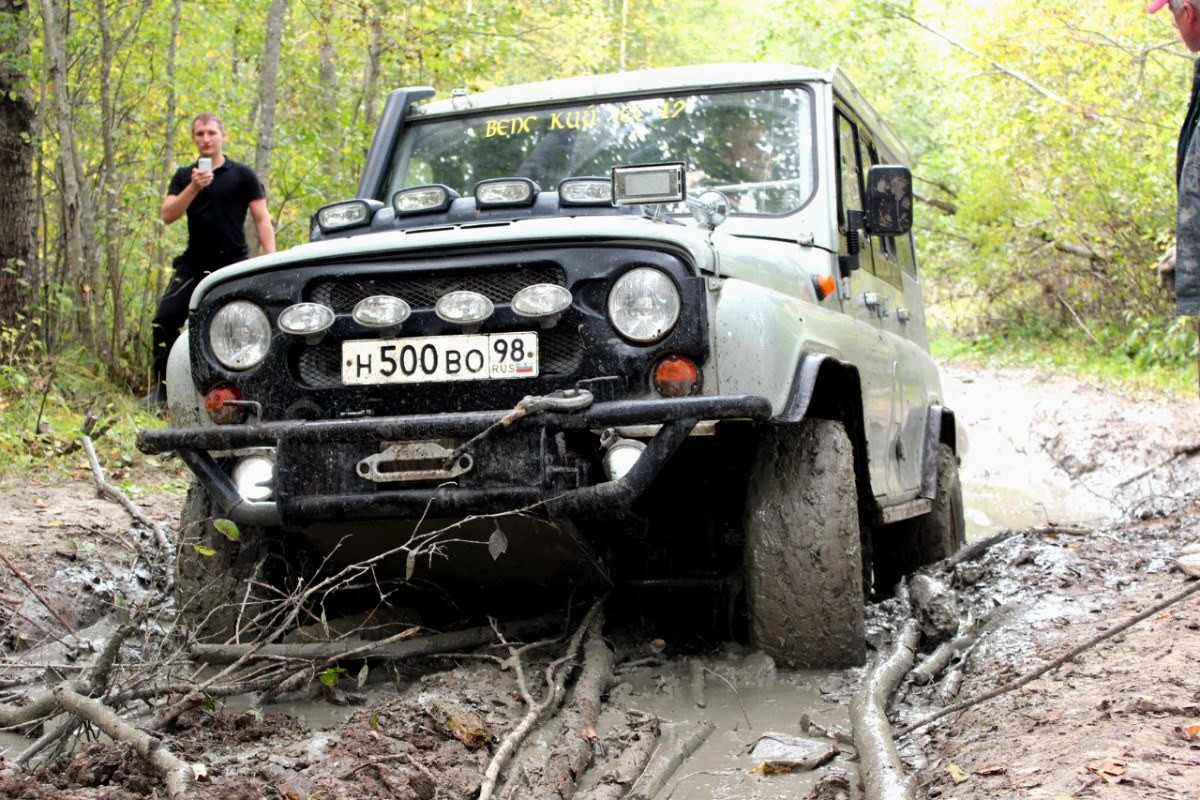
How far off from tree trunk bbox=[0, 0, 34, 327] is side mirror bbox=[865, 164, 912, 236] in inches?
210

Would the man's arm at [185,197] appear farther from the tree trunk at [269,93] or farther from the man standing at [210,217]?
the tree trunk at [269,93]

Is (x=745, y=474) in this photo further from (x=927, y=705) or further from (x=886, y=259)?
(x=886, y=259)

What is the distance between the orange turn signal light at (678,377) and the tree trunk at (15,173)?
5.63 meters

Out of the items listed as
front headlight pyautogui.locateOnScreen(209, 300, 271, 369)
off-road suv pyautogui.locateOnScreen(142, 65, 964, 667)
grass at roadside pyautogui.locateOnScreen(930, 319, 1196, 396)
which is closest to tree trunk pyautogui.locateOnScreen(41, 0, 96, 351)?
off-road suv pyautogui.locateOnScreen(142, 65, 964, 667)

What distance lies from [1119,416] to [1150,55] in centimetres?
709

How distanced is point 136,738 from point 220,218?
4.83 meters

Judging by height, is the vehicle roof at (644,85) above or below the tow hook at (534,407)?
above

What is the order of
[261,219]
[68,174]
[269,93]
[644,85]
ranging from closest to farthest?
[644,85] → [261,219] → [68,174] → [269,93]

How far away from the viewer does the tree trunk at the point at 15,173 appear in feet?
25.6

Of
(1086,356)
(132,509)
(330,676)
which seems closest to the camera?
(330,676)

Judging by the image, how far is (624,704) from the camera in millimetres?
→ 3500

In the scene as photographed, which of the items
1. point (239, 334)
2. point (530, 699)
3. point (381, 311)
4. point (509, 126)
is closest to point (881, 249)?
point (509, 126)

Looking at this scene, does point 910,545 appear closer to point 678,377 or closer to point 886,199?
point 886,199

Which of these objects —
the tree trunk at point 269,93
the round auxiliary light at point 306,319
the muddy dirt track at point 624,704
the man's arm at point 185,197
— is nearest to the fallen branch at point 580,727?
the muddy dirt track at point 624,704
